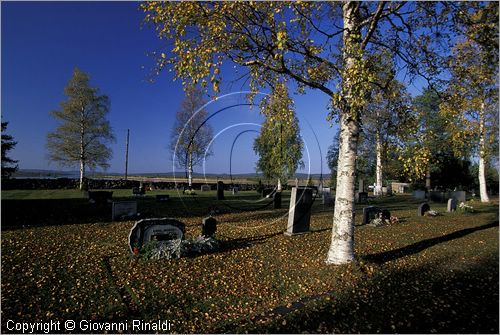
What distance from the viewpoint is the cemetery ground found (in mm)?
4938

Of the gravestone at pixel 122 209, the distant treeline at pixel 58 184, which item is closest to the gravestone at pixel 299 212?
the gravestone at pixel 122 209

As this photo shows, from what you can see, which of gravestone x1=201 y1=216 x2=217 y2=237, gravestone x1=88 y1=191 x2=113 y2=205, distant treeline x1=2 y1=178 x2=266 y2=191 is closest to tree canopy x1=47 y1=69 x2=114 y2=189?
distant treeline x1=2 y1=178 x2=266 y2=191

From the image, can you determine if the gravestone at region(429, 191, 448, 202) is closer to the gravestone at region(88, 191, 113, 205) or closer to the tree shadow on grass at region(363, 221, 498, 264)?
the tree shadow on grass at region(363, 221, 498, 264)

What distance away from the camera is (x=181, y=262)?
308 inches

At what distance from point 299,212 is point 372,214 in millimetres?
5322

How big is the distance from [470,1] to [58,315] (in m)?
11.1

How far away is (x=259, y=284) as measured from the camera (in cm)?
653

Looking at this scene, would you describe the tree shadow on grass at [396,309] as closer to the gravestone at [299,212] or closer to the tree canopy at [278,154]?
the gravestone at [299,212]

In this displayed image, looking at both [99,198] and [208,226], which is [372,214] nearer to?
[208,226]

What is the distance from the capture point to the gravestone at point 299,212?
457 inches

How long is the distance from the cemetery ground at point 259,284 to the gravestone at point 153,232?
0.48 metres

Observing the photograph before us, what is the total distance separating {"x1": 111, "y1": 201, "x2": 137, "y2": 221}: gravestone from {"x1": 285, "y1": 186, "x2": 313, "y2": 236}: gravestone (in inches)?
310

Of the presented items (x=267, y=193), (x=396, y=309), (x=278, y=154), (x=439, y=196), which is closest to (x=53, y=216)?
(x=396, y=309)

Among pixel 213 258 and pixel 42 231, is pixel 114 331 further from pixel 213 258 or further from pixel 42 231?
pixel 42 231
